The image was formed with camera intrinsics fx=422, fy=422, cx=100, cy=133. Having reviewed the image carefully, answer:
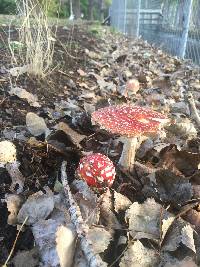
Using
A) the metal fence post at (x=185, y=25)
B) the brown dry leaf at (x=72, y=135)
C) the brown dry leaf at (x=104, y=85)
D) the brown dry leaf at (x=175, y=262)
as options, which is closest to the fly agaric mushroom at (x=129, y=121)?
the brown dry leaf at (x=72, y=135)

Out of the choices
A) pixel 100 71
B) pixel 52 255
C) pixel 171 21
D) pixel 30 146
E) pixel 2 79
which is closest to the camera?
pixel 52 255

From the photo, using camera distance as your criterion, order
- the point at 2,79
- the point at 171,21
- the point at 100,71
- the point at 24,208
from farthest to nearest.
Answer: the point at 171,21 → the point at 100,71 → the point at 2,79 → the point at 24,208

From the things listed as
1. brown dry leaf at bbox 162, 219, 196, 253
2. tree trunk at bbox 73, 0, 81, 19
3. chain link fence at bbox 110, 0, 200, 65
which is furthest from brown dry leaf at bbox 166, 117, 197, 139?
tree trunk at bbox 73, 0, 81, 19

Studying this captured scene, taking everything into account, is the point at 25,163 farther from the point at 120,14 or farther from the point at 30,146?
the point at 120,14

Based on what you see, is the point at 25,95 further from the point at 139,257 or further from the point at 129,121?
the point at 139,257

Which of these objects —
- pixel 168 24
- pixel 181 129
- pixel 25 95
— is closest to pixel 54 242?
pixel 181 129

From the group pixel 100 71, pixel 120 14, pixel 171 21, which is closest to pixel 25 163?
pixel 100 71

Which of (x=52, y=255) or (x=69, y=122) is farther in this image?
(x=69, y=122)
